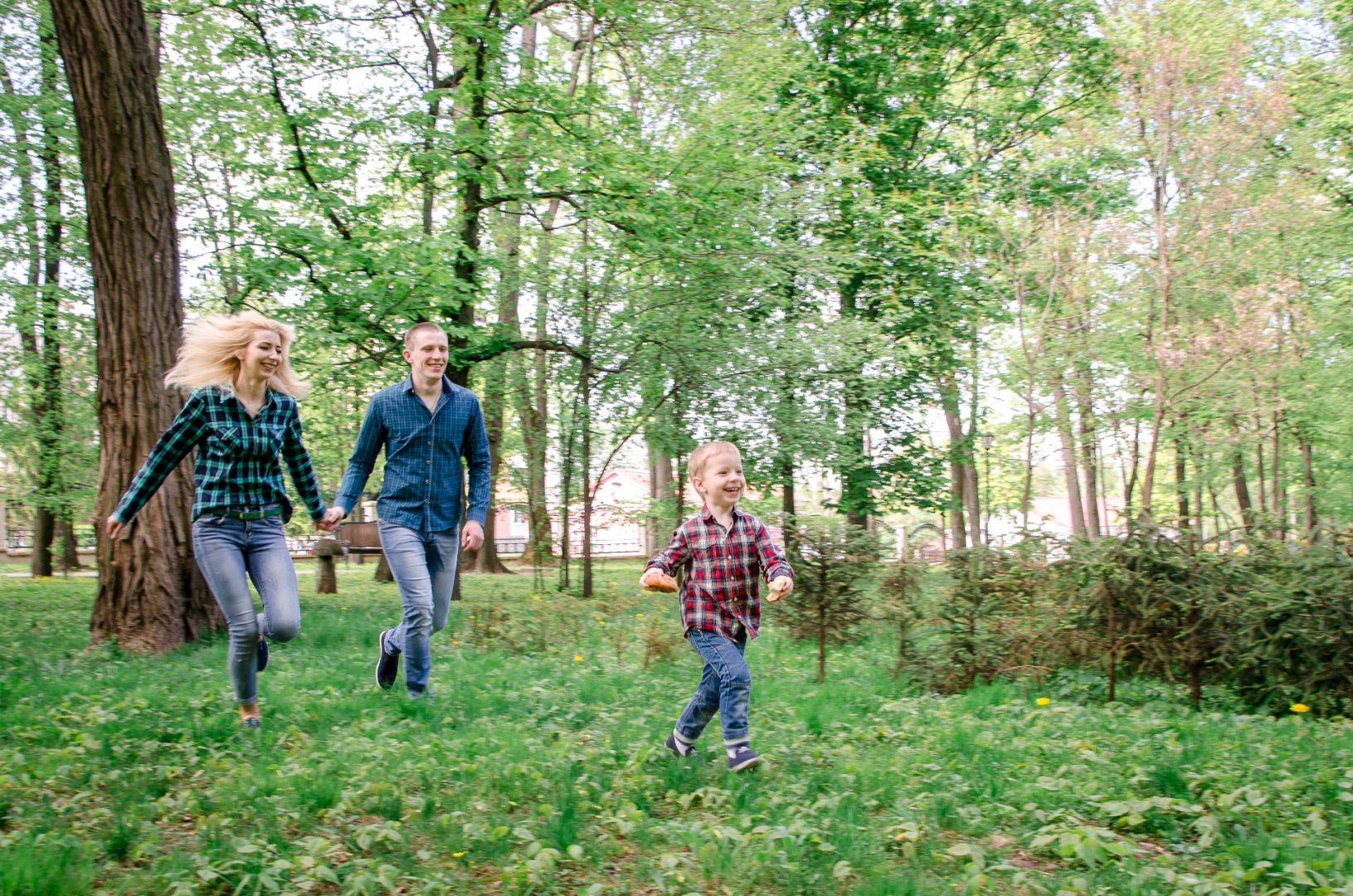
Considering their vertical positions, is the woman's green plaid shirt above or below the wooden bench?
above

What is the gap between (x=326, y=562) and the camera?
15742mm

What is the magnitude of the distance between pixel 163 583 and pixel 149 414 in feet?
4.78

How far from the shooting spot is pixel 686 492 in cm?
1542

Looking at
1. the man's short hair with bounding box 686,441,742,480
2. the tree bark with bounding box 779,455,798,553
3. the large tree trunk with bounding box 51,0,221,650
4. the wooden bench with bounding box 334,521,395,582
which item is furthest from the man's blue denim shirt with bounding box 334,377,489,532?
the wooden bench with bounding box 334,521,395,582

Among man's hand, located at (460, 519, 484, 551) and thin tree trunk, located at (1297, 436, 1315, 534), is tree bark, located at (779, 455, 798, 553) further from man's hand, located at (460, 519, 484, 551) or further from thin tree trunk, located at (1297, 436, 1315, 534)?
thin tree trunk, located at (1297, 436, 1315, 534)

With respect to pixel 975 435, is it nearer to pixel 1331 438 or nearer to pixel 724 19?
pixel 1331 438

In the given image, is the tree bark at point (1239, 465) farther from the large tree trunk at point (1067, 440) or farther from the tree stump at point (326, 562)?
the tree stump at point (326, 562)

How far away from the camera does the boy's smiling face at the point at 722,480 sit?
179 inches

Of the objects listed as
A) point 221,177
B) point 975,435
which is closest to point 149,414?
point 221,177

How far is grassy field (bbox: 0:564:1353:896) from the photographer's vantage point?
10.8 feet

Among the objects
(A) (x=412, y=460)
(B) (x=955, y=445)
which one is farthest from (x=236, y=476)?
(B) (x=955, y=445)

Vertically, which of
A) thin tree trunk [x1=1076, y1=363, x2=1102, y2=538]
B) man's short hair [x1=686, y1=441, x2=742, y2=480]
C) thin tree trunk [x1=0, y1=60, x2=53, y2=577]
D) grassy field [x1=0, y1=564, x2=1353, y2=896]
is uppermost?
thin tree trunk [x1=0, y1=60, x2=53, y2=577]

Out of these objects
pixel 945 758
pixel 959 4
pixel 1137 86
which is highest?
pixel 959 4

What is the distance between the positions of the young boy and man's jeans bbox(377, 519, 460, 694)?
1.79 metres
